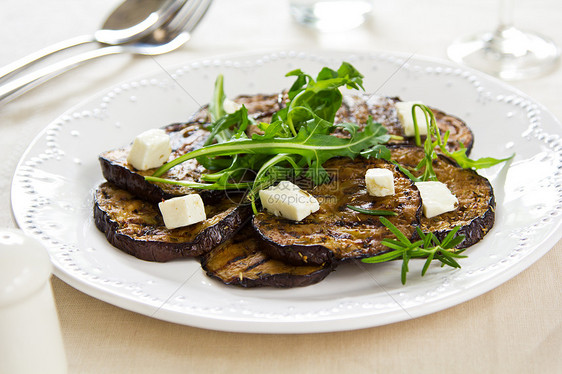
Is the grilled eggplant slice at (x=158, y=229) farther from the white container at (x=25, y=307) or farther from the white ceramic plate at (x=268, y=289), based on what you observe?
the white container at (x=25, y=307)

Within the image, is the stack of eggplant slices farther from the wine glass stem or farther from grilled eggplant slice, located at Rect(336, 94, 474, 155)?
the wine glass stem

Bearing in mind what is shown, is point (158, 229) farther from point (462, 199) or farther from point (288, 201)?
point (462, 199)

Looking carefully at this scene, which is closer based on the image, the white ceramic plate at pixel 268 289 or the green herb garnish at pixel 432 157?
the white ceramic plate at pixel 268 289

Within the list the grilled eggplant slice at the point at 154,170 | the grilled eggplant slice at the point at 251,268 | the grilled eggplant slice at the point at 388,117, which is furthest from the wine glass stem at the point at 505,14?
the grilled eggplant slice at the point at 251,268

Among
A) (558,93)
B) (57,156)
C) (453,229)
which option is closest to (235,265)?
(453,229)

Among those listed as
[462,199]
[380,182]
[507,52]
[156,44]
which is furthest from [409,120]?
[156,44]

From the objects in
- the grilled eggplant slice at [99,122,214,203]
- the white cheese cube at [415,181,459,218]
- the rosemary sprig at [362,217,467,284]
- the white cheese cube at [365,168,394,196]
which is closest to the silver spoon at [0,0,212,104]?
the grilled eggplant slice at [99,122,214,203]
